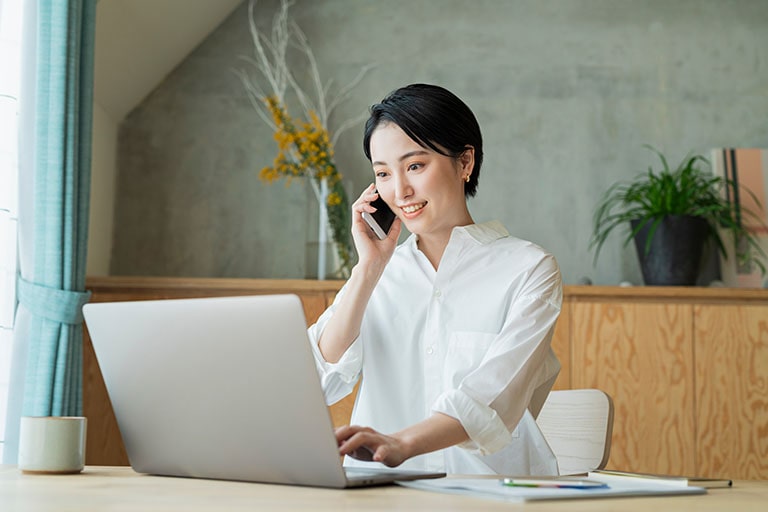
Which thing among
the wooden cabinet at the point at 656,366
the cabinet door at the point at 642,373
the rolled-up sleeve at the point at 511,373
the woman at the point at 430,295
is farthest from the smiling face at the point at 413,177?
the cabinet door at the point at 642,373

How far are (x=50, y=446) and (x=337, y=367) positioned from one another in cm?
67

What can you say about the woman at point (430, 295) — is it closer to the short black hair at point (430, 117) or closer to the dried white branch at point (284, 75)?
the short black hair at point (430, 117)

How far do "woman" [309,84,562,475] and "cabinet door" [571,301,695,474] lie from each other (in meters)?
1.21

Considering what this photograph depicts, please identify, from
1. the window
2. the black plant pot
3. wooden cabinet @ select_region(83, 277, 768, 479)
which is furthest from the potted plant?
the window

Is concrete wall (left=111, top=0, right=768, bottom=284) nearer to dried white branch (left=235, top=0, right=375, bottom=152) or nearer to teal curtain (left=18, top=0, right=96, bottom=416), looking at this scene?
dried white branch (left=235, top=0, right=375, bottom=152)

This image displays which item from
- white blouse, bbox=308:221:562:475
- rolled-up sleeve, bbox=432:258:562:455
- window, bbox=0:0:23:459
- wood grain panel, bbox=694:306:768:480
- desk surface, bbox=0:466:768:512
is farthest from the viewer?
wood grain panel, bbox=694:306:768:480

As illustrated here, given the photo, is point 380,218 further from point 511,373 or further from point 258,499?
point 258,499

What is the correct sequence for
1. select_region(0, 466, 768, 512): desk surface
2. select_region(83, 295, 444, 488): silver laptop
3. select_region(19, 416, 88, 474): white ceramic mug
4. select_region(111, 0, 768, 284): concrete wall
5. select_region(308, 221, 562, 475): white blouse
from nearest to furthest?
select_region(0, 466, 768, 512): desk surface
select_region(83, 295, 444, 488): silver laptop
select_region(19, 416, 88, 474): white ceramic mug
select_region(308, 221, 562, 475): white blouse
select_region(111, 0, 768, 284): concrete wall

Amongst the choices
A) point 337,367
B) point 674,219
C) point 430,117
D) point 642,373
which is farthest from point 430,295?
point 674,219

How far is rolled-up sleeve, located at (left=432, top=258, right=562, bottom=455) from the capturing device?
1448 millimetres

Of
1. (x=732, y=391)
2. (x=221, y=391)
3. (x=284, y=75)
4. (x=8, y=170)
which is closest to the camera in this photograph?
(x=221, y=391)

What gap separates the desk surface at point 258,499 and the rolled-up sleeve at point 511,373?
31 centimetres

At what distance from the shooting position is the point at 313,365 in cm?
106

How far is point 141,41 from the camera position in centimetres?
337
